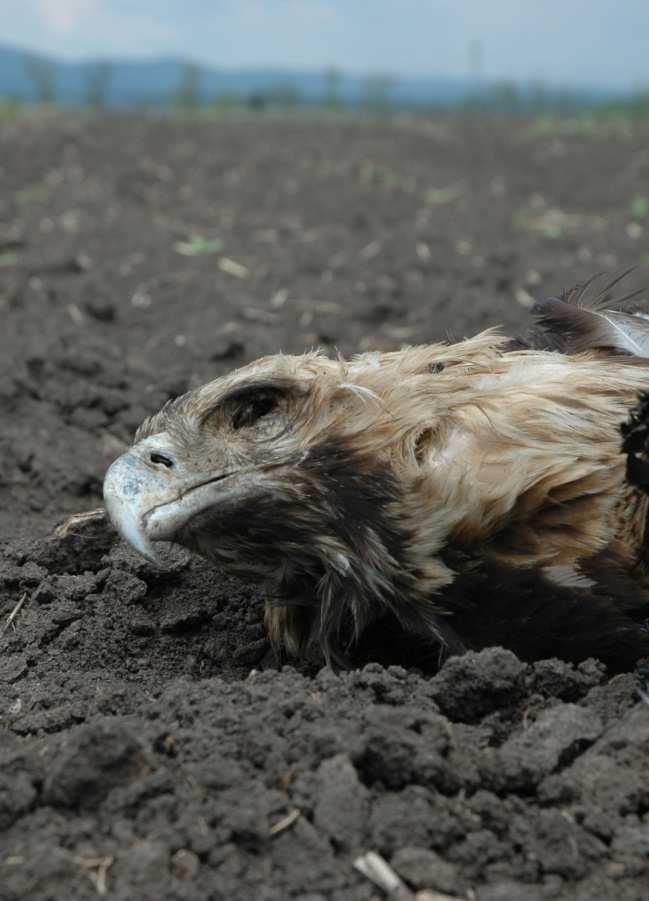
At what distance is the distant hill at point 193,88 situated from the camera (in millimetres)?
24703

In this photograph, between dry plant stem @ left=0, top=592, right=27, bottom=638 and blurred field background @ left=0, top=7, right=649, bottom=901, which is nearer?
blurred field background @ left=0, top=7, right=649, bottom=901

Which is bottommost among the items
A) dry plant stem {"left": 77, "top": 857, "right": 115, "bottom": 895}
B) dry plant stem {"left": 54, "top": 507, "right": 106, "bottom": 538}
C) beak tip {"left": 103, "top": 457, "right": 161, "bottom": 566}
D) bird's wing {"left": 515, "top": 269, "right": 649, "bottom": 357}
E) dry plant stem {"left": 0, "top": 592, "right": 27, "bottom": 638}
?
dry plant stem {"left": 0, "top": 592, "right": 27, "bottom": 638}

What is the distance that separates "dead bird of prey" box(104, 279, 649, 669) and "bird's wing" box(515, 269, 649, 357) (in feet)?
1.02

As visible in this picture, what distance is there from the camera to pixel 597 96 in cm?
3269

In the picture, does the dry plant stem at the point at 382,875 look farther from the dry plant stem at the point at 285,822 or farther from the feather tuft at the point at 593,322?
the feather tuft at the point at 593,322

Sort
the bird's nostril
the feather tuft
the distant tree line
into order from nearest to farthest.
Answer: the bird's nostril
the feather tuft
the distant tree line

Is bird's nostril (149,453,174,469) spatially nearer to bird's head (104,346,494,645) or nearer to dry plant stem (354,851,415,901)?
bird's head (104,346,494,645)

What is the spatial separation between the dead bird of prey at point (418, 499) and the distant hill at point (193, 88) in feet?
70.3

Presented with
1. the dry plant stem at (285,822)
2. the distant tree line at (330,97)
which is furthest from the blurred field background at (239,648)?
the distant tree line at (330,97)

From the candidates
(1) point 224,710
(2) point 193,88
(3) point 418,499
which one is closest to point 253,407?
(3) point 418,499

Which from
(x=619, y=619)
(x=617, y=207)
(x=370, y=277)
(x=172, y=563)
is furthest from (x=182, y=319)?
(x=617, y=207)

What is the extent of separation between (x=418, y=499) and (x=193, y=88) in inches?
928

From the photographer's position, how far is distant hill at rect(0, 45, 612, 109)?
24.7 m

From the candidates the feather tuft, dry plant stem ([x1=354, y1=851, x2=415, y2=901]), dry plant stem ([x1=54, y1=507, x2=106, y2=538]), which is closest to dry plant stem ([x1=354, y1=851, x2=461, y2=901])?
dry plant stem ([x1=354, y1=851, x2=415, y2=901])
